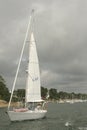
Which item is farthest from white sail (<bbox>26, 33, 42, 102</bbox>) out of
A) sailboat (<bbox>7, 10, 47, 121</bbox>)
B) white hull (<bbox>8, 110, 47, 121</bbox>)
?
white hull (<bbox>8, 110, 47, 121</bbox>)

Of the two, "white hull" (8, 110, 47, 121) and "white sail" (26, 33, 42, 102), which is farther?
"white sail" (26, 33, 42, 102)

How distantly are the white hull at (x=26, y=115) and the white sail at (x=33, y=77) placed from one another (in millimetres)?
3674

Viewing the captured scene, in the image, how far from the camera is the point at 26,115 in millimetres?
76750

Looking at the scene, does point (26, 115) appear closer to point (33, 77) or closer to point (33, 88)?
point (33, 88)

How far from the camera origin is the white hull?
75.1m

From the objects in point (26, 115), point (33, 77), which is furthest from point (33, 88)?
point (26, 115)

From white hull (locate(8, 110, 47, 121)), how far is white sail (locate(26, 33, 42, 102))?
3674 mm

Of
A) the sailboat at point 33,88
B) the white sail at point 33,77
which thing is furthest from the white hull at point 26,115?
the white sail at point 33,77

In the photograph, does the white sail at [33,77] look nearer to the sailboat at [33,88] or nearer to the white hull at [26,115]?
the sailboat at [33,88]

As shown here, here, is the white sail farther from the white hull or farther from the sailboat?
the white hull

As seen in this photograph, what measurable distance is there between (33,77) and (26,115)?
32.6 ft

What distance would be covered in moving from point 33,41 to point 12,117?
18.3 metres

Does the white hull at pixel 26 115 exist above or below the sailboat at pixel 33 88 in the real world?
below

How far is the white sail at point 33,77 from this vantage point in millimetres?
81938
